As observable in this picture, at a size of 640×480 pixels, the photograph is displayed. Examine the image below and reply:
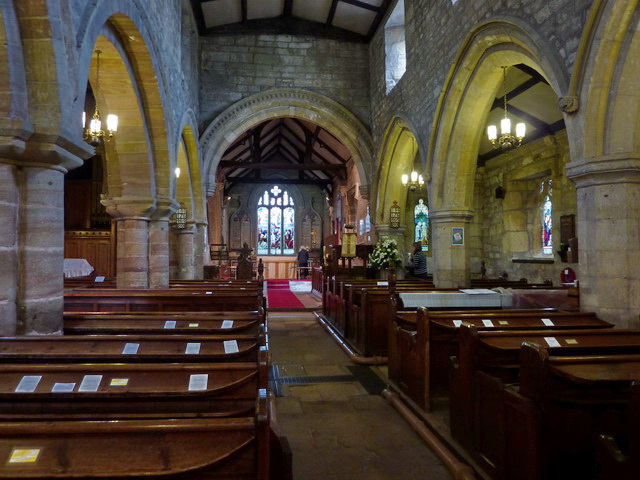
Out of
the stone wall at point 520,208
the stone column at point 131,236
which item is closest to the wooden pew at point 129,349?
the stone column at point 131,236

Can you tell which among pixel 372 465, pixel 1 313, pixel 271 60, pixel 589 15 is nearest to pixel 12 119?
pixel 1 313

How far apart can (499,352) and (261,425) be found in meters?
2.17

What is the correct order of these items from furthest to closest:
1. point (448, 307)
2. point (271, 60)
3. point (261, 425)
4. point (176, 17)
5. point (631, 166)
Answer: point (271, 60)
point (176, 17)
point (448, 307)
point (631, 166)
point (261, 425)

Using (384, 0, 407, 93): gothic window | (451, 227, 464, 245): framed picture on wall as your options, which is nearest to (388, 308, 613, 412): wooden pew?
(451, 227, 464, 245): framed picture on wall

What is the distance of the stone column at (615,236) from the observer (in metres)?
4.28

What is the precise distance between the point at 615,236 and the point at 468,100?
13.7ft

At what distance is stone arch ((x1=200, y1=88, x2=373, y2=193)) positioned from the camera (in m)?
12.5

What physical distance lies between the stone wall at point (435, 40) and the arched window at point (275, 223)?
1304 centimetres

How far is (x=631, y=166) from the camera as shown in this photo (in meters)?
4.25

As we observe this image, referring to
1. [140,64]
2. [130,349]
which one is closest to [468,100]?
[140,64]

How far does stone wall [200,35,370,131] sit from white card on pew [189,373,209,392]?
36.5ft

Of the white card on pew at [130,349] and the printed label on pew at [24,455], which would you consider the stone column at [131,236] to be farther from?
the printed label on pew at [24,455]

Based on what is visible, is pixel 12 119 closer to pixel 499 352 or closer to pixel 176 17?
pixel 499 352

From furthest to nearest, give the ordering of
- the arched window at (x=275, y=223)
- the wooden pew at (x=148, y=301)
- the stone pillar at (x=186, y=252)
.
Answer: the arched window at (x=275, y=223)
the stone pillar at (x=186, y=252)
the wooden pew at (x=148, y=301)
